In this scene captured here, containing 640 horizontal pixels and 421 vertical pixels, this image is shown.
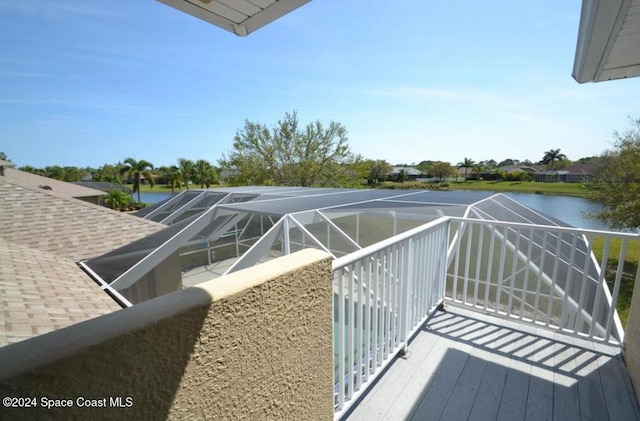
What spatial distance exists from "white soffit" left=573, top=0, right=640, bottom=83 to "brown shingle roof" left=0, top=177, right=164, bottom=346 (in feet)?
13.5

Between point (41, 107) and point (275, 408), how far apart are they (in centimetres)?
2895

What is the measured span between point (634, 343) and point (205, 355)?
11.0 feet

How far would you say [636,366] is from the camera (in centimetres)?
221

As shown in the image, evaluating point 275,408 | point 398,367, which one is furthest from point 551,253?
point 275,408

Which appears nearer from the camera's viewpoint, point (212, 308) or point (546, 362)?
point (212, 308)

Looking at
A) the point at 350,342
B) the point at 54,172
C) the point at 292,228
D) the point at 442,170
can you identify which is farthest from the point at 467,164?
the point at 54,172

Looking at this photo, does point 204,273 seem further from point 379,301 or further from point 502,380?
point 502,380

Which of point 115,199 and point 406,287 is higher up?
point 406,287

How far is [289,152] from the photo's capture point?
74.3 ft

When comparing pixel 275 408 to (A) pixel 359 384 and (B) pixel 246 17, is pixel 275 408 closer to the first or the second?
(A) pixel 359 384

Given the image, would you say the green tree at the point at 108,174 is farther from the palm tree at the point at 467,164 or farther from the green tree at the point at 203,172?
the palm tree at the point at 467,164

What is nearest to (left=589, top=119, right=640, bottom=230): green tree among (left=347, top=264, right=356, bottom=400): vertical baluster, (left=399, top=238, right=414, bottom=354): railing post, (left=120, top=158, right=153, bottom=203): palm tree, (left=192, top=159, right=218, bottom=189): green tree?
(left=399, top=238, right=414, bottom=354): railing post

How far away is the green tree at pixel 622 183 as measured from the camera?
11008mm

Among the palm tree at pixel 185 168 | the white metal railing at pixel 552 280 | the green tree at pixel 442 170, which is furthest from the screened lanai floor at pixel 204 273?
the green tree at pixel 442 170
